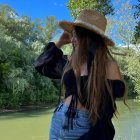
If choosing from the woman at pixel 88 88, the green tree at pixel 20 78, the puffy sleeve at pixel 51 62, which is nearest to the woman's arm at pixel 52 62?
the puffy sleeve at pixel 51 62

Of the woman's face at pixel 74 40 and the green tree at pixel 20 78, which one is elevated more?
the green tree at pixel 20 78

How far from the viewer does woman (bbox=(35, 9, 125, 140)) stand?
2.16 m

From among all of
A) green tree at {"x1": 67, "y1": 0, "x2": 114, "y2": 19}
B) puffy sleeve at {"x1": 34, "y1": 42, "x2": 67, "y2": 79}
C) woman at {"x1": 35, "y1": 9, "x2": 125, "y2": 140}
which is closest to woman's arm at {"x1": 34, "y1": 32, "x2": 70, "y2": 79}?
puffy sleeve at {"x1": 34, "y1": 42, "x2": 67, "y2": 79}

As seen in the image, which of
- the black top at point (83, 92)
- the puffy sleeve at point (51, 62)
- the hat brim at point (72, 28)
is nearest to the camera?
the black top at point (83, 92)

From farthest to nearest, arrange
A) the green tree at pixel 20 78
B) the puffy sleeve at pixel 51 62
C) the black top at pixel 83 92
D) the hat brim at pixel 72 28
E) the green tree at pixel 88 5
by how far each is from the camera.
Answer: the green tree at pixel 20 78 < the green tree at pixel 88 5 < the puffy sleeve at pixel 51 62 < the hat brim at pixel 72 28 < the black top at pixel 83 92

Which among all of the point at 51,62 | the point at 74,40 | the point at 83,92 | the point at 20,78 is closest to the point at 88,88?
the point at 83,92

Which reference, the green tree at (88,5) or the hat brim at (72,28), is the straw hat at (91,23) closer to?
the hat brim at (72,28)

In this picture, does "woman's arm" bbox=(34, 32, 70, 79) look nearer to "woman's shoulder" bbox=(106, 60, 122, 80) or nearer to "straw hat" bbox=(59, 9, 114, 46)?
"straw hat" bbox=(59, 9, 114, 46)

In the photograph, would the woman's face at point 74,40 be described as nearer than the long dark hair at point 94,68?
No

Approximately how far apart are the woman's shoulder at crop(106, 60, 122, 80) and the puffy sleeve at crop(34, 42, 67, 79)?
0.30m

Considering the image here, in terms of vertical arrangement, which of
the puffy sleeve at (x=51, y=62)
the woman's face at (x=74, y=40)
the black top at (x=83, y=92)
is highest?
the woman's face at (x=74, y=40)

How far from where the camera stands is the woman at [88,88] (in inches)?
85.2

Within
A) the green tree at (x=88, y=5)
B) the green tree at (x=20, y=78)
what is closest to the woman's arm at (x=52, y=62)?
the green tree at (x=88, y=5)

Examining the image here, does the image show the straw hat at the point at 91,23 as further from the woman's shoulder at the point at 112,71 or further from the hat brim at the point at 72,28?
the woman's shoulder at the point at 112,71
